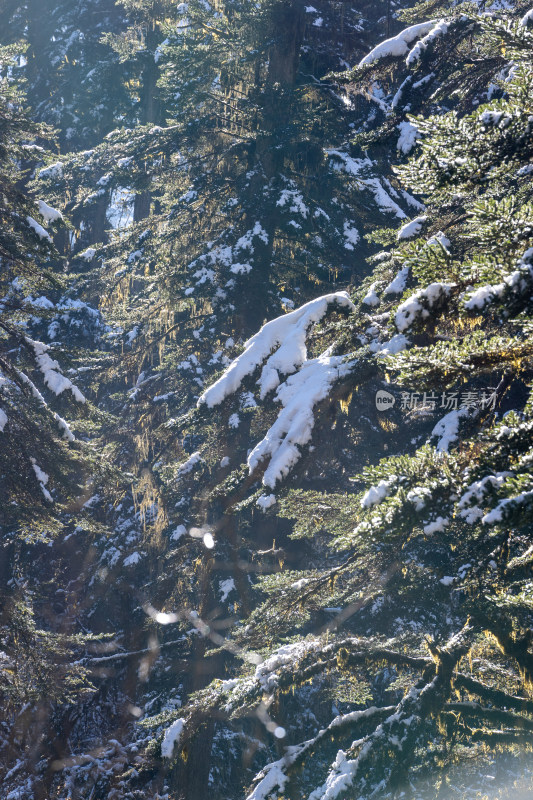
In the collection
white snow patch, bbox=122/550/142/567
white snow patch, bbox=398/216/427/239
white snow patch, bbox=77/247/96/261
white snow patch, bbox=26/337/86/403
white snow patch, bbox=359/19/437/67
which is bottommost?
white snow patch, bbox=122/550/142/567

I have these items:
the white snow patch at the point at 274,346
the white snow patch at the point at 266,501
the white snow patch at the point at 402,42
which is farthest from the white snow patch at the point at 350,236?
the white snow patch at the point at 266,501

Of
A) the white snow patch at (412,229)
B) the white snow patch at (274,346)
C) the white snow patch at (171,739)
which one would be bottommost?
the white snow patch at (171,739)

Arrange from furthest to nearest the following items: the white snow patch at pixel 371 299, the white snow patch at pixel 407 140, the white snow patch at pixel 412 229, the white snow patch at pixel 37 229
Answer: the white snow patch at pixel 37 229 → the white snow patch at pixel 407 140 → the white snow patch at pixel 371 299 → the white snow patch at pixel 412 229

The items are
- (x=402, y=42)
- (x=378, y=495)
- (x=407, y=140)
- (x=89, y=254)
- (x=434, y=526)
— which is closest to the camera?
(x=378, y=495)

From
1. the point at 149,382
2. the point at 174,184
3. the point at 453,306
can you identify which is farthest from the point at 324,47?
the point at 453,306

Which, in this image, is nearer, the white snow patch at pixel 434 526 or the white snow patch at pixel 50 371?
the white snow patch at pixel 434 526

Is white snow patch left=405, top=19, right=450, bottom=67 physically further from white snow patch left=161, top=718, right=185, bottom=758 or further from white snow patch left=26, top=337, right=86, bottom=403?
white snow patch left=161, top=718, right=185, bottom=758

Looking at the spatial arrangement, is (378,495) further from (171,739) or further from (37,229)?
(37,229)

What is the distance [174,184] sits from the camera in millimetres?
14664

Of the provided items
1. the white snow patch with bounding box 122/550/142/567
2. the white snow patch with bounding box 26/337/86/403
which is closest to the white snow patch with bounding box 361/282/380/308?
the white snow patch with bounding box 26/337/86/403

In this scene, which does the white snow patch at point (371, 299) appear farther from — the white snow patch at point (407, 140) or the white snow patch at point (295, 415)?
the white snow patch at point (407, 140)

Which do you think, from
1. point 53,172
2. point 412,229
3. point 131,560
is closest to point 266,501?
point 412,229

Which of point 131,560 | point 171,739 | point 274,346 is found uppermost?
point 274,346

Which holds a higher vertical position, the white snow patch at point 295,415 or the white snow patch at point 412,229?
the white snow patch at point 412,229
